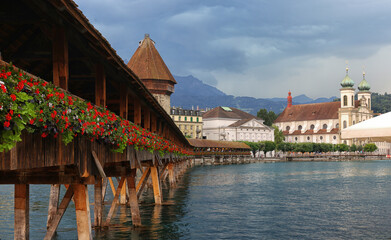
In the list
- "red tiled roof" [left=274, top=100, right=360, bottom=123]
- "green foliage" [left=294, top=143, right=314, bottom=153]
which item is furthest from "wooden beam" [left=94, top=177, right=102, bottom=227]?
"red tiled roof" [left=274, top=100, right=360, bottom=123]

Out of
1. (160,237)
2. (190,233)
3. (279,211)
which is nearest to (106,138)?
(160,237)

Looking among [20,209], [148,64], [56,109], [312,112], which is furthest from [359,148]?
[56,109]

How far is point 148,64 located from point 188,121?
77.0 meters

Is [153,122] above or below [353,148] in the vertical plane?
above

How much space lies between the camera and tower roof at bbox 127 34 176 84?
64.2m

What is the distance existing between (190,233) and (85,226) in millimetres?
9955

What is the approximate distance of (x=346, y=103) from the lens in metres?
179

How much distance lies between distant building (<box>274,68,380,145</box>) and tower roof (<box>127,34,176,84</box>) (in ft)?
384

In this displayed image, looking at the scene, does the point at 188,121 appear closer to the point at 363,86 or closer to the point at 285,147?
the point at 285,147

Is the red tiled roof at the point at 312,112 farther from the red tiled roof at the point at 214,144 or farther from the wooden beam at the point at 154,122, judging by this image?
the wooden beam at the point at 154,122

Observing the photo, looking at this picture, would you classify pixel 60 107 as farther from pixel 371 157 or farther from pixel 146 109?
pixel 371 157

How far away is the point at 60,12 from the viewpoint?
823 centimetres

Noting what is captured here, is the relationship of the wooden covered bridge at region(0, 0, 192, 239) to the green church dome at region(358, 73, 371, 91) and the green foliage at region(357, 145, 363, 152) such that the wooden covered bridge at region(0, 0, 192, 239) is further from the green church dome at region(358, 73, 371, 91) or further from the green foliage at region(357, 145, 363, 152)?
the green church dome at region(358, 73, 371, 91)

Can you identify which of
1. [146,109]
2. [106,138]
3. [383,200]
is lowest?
[383,200]
